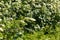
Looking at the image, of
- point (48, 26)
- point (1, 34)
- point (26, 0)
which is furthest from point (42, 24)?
point (1, 34)

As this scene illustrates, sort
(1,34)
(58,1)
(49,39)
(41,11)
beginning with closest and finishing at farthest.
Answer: (1,34) → (49,39) → (41,11) → (58,1)

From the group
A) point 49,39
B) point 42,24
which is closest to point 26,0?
point 42,24

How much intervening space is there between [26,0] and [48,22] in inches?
39.2

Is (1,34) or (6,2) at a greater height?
(6,2)

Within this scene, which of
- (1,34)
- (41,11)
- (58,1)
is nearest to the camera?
(1,34)

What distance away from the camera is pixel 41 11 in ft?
24.5

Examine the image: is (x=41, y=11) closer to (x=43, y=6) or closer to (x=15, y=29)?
(x=43, y=6)

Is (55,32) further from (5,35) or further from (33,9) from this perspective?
(5,35)

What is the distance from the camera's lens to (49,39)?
6.98 meters

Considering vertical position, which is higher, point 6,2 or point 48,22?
point 6,2

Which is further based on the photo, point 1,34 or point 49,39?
point 49,39

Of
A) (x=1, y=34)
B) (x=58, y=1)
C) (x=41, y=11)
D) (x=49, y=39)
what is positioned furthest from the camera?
(x=58, y=1)

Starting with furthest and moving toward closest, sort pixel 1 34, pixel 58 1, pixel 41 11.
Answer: pixel 58 1
pixel 41 11
pixel 1 34

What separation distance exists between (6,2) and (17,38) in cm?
130
